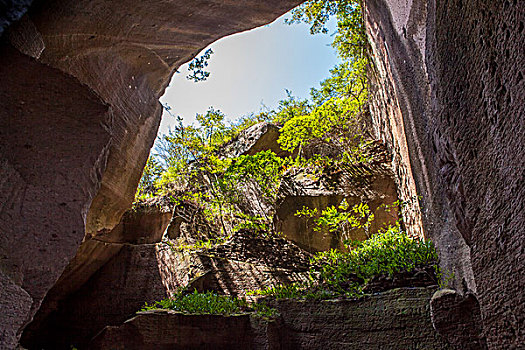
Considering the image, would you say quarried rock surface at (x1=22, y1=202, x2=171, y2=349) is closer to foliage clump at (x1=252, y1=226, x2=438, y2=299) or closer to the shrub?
the shrub

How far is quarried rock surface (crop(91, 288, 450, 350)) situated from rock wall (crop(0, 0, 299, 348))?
3719mm

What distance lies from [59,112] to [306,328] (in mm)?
4870

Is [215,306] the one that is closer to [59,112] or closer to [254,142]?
[59,112]

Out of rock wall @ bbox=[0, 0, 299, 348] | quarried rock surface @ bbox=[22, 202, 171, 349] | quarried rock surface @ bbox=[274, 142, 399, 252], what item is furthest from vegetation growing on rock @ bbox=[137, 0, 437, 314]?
rock wall @ bbox=[0, 0, 299, 348]

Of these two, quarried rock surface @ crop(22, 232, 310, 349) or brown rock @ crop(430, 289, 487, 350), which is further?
quarried rock surface @ crop(22, 232, 310, 349)

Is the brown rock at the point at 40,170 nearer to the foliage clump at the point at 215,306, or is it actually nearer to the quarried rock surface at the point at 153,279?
the foliage clump at the point at 215,306

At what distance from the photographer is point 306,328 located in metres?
6.06

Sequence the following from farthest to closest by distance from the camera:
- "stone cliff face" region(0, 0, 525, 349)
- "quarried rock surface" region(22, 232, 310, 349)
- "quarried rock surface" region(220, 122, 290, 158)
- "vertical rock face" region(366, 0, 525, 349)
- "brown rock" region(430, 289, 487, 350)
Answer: "quarried rock surface" region(220, 122, 290, 158)
"quarried rock surface" region(22, 232, 310, 349)
"brown rock" region(430, 289, 487, 350)
"stone cliff face" region(0, 0, 525, 349)
"vertical rock face" region(366, 0, 525, 349)

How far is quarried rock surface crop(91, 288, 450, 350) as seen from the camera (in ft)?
16.9

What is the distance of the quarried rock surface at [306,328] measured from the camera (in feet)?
16.9

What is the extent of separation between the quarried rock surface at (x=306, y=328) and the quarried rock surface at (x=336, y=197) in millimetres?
3573

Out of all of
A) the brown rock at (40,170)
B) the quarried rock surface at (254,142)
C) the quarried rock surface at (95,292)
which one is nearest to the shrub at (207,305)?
the quarried rock surface at (95,292)

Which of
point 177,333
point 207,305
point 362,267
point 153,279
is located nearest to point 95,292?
point 153,279

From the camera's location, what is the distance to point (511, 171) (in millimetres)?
1800
